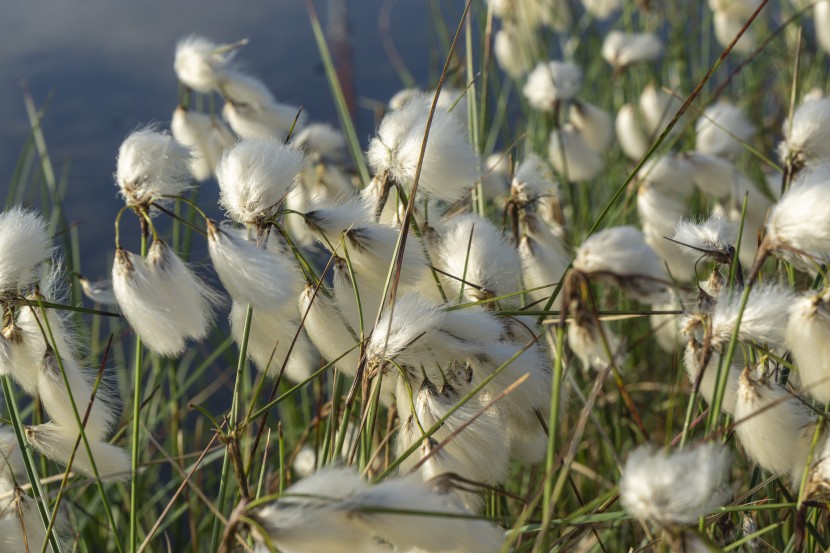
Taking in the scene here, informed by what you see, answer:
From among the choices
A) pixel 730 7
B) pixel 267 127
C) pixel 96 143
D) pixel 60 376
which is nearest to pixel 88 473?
pixel 60 376

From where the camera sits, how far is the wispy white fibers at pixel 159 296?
2.33 ft

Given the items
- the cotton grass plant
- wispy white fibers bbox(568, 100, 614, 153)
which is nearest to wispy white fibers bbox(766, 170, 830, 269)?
the cotton grass plant

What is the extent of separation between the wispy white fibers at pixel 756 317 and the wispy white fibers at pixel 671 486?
18 cm

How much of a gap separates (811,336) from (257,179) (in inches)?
18.2

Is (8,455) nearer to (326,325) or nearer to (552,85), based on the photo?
(326,325)

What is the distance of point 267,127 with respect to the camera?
1417 mm

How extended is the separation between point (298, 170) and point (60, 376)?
0.29 m

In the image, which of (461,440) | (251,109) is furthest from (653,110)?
(461,440)

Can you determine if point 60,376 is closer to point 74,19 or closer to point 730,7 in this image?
point 730,7

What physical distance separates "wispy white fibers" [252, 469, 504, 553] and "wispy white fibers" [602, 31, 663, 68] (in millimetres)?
→ 1635

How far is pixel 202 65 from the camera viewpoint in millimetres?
1414

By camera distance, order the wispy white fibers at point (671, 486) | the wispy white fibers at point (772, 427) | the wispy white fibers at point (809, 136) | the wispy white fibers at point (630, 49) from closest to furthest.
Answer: the wispy white fibers at point (671, 486) < the wispy white fibers at point (772, 427) < the wispy white fibers at point (809, 136) < the wispy white fibers at point (630, 49)

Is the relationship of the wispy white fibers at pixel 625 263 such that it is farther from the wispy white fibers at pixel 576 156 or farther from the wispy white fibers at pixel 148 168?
the wispy white fibers at pixel 576 156

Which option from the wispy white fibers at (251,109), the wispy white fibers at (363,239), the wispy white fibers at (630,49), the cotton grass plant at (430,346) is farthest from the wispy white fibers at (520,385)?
the wispy white fibers at (630,49)
